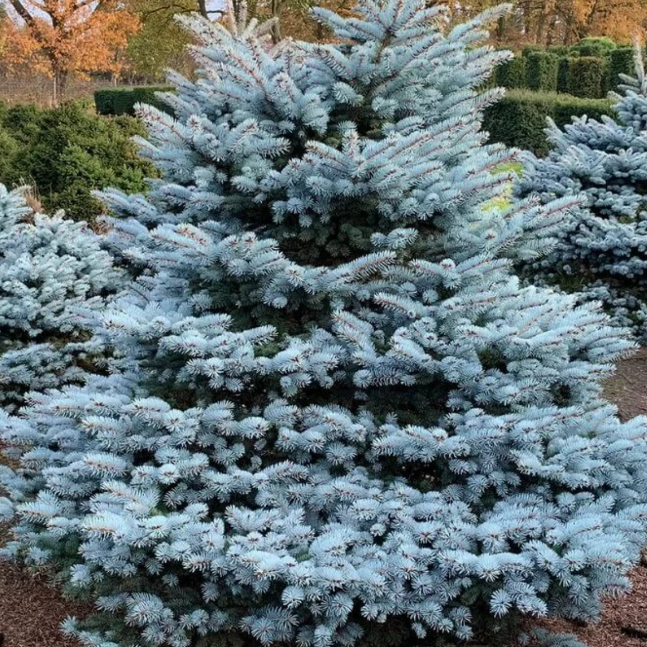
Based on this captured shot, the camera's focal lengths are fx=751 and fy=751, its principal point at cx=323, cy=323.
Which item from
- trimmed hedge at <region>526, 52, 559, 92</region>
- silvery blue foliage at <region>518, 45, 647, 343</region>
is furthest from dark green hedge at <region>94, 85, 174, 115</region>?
silvery blue foliage at <region>518, 45, 647, 343</region>

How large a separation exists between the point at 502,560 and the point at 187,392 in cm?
133

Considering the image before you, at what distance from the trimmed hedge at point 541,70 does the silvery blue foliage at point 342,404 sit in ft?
73.3

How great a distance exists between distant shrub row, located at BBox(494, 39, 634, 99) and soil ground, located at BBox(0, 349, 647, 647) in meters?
21.7

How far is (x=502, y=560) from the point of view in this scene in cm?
244

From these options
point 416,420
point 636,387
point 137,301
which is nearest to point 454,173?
point 416,420

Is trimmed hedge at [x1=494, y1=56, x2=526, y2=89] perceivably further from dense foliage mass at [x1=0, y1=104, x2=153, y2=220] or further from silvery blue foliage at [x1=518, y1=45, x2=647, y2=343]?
silvery blue foliage at [x1=518, y1=45, x2=647, y2=343]

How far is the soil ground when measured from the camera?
9.64 feet

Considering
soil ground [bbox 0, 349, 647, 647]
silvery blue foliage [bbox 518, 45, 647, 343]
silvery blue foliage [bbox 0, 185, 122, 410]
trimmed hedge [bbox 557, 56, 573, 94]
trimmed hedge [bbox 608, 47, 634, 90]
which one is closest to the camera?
soil ground [bbox 0, 349, 647, 647]

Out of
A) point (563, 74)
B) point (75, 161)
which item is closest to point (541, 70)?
point (563, 74)

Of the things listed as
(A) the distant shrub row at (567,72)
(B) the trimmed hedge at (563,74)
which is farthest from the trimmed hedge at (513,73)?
(B) the trimmed hedge at (563,74)

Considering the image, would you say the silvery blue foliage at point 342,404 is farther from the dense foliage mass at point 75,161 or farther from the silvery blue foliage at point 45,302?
the dense foliage mass at point 75,161

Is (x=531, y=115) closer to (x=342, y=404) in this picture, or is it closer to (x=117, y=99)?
(x=342, y=404)

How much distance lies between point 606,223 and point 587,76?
19416 millimetres

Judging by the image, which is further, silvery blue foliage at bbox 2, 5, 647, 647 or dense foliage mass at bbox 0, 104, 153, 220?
dense foliage mass at bbox 0, 104, 153, 220
